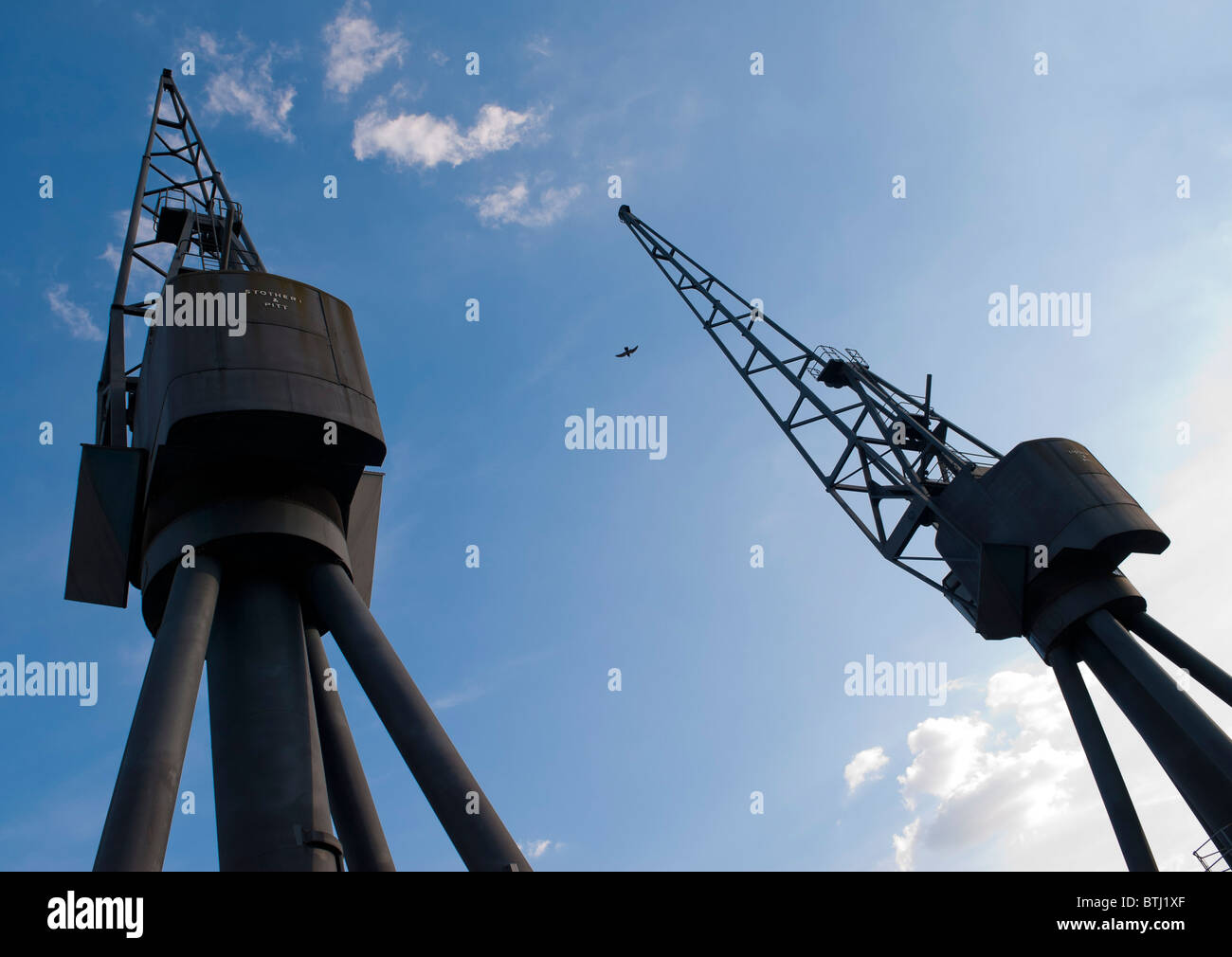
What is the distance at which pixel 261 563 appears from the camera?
55.0ft

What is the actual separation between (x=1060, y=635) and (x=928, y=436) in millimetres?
8558

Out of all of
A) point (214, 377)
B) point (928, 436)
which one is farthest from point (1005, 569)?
point (214, 377)

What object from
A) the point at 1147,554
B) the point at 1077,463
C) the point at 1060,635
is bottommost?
the point at 1060,635

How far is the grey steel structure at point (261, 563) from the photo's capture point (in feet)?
45.1

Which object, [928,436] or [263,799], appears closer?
[263,799]

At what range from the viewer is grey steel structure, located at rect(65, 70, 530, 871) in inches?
541

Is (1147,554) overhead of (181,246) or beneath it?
beneath

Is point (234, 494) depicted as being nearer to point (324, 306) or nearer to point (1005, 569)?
point (324, 306)
